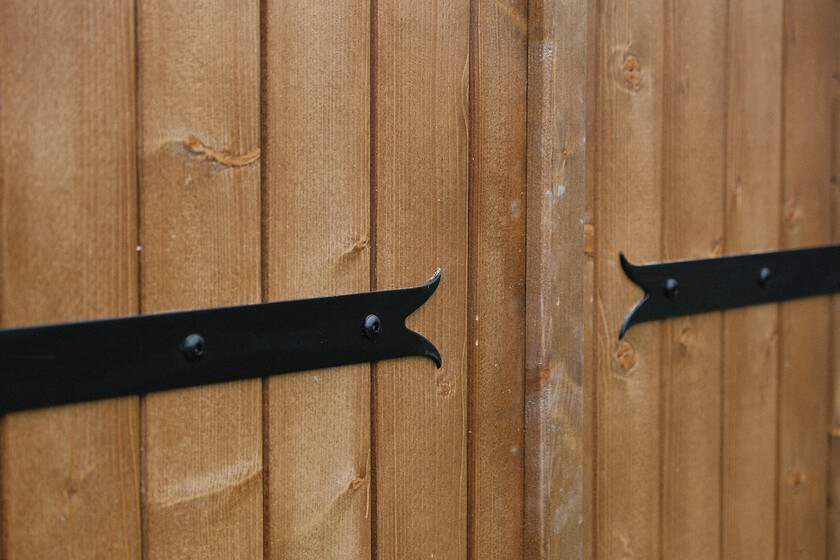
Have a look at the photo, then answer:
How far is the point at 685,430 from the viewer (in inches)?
40.6

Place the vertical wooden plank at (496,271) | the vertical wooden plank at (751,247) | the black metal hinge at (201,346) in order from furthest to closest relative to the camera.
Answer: the vertical wooden plank at (751,247), the vertical wooden plank at (496,271), the black metal hinge at (201,346)

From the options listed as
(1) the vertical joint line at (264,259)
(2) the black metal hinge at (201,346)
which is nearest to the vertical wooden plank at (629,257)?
(2) the black metal hinge at (201,346)

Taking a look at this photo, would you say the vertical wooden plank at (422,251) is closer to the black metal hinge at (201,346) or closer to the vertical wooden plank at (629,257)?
the black metal hinge at (201,346)

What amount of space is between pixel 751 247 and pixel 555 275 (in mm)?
413

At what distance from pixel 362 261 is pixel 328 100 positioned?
15 cm

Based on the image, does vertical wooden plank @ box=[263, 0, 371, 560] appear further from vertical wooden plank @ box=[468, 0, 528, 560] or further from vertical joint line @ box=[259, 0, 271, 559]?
vertical wooden plank @ box=[468, 0, 528, 560]

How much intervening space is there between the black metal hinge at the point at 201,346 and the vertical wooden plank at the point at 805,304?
677 mm

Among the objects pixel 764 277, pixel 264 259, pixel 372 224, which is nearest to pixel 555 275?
pixel 372 224

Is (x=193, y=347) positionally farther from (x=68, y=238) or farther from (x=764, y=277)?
(x=764, y=277)

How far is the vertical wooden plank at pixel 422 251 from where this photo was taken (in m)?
0.75

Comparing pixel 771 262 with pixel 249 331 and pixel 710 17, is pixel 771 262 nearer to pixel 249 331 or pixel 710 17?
pixel 710 17

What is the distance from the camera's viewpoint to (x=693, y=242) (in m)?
1.02

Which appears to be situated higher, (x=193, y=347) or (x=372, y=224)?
(x=372, y=224)

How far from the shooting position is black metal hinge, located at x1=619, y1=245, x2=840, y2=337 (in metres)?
0.97
